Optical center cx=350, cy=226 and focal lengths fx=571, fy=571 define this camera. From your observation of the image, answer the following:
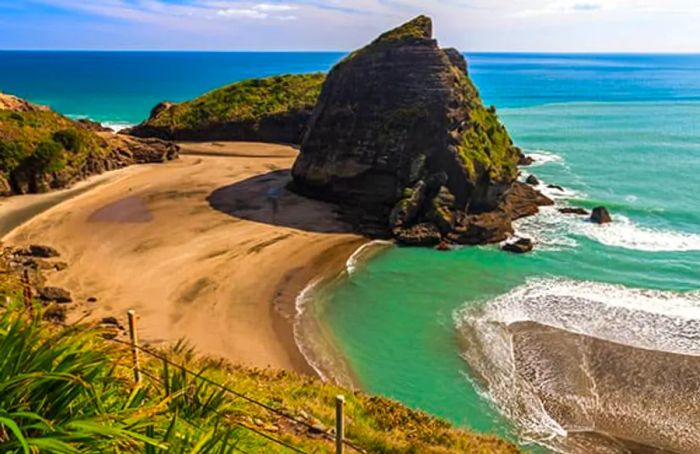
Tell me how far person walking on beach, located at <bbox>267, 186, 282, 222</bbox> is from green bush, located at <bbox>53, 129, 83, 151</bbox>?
668 inches

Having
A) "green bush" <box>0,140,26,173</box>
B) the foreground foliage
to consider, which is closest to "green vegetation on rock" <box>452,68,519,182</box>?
"green bush" <box>0,140,26,173</box>

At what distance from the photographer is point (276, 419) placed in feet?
40.2

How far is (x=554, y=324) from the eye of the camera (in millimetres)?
26078

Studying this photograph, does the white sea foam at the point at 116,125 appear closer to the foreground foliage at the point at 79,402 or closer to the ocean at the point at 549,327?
the ocean at the point at 549,327

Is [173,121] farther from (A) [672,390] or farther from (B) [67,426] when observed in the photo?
(B) [67,426]

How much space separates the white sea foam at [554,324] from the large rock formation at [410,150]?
8781 mm

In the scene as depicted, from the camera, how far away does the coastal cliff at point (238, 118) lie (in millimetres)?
69000

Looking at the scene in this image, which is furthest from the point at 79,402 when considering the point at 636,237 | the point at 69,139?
the point at 69,139

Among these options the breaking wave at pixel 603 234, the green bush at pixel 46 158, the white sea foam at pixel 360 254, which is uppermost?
the green bush at pixel 46 158

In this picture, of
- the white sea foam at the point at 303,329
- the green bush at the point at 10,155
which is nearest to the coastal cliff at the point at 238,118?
the green bush at the point at 10,155

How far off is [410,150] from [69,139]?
28.5 m

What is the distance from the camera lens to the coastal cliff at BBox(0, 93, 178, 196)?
1668 inches

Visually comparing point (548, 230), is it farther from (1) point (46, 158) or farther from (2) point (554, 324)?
(1) point (46, 158)

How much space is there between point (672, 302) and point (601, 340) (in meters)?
6.87
